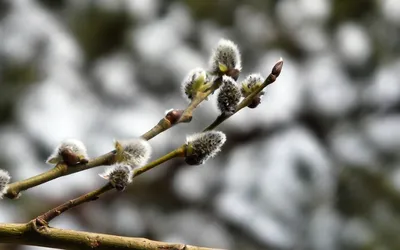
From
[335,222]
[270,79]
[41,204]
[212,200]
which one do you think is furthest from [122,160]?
[212,200]

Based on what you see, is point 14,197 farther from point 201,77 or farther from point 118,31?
point 118,31

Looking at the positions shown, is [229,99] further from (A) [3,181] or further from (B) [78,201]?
(A) [3,181]

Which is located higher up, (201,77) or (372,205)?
(372,205)

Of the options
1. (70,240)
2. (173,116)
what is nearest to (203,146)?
(173,116)

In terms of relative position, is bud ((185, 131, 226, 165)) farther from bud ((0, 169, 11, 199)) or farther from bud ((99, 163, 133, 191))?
bud ((0, 169, 11, 199))

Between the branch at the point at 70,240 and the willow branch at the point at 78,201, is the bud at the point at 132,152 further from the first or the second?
the branch at the point at 70,240

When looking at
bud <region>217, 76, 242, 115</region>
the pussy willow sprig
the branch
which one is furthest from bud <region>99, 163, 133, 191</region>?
bud <region>217, 76, 242, 115</region>
